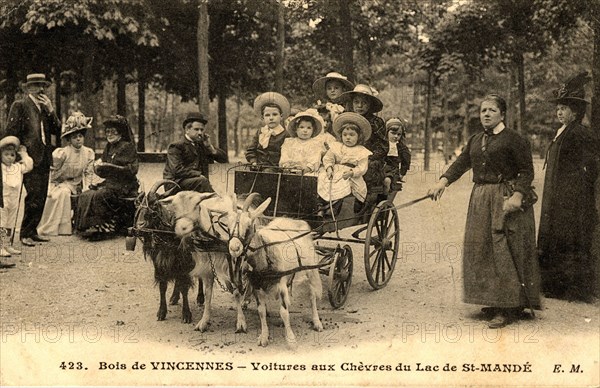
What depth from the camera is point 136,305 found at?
613 centimetres

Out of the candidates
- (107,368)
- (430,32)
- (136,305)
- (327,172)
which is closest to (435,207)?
(430,32)

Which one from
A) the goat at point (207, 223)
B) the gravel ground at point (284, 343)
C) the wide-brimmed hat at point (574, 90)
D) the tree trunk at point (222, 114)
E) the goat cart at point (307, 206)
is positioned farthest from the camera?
the tree trunk at point (222, 114)

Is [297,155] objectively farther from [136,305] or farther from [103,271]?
[103,271]

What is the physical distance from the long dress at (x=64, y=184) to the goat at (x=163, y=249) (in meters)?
4.37

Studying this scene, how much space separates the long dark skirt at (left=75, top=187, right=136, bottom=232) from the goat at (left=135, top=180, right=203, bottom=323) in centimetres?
390

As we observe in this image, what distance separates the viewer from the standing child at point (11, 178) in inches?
300

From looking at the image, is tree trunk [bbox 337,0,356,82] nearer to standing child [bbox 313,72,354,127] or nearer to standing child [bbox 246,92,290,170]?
standing child [bbox 313,72,354,127]

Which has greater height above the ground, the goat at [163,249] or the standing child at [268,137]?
the standing child at [268,137]

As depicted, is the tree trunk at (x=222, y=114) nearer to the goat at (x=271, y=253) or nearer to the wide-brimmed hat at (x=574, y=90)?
the wide-brimmed hat at (x=574, y=90)

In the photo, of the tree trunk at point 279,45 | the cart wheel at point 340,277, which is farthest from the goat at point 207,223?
the tree trunk at point 279,45

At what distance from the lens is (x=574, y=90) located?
5.96 m

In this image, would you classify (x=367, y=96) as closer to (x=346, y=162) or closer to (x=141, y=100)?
(x=346, y=162)

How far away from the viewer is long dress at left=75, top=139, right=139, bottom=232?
357 inches

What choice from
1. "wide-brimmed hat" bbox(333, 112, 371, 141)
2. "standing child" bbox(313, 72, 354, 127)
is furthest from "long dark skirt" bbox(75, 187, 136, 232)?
"wide-brimmed hat" bbox(333, 112, 371, 141)
